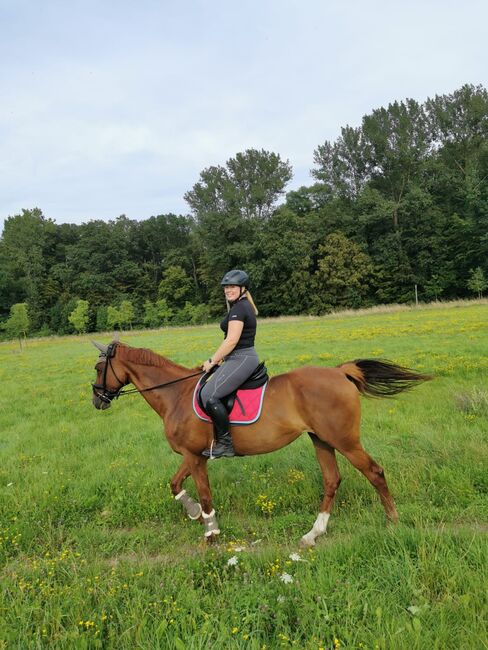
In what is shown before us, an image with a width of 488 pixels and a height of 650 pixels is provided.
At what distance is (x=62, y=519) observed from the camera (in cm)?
507

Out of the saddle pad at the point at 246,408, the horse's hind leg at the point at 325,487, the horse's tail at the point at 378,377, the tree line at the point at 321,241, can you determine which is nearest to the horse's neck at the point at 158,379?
the saddle pad at the point at 246,408

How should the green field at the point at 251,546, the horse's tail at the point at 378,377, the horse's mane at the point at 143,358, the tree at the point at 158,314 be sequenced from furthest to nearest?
the tree at the point at 158,314 < the horse's mane at the point at 143,358 < the horse's tail at the point at 378,377 < the green field at the point at 251,546

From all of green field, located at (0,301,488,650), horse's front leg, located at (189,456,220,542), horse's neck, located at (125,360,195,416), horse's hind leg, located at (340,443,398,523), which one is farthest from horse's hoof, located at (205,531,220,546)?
horse's hind leg, located at (340,443,398,523)

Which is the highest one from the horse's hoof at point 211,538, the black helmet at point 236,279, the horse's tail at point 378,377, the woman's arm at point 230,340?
the black helmet at point 236,279

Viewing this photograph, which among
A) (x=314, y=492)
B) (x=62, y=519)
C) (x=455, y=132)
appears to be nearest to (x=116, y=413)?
(x=62, y=519)

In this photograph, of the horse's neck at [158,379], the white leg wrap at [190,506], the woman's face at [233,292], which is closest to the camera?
the woman's face at [233,292]

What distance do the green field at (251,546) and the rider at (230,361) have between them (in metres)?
1.15

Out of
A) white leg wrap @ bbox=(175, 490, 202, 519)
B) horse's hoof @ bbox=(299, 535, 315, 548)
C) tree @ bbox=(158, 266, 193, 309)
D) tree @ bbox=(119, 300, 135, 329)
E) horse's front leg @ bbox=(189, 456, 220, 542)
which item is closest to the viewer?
horse's hoof @ bbox=(299, 535, 315, 548)

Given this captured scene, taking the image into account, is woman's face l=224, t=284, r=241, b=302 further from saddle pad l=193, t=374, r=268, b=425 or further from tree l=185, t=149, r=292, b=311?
tree l=185, t=149, r=292, b=311

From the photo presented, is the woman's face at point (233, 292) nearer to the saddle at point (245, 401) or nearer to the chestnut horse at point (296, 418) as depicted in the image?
the saddle at point (245, 401)

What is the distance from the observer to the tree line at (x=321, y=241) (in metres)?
50.8

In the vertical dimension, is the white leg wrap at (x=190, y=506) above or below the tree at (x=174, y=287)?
below

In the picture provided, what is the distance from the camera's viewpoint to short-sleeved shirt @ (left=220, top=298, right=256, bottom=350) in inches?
183

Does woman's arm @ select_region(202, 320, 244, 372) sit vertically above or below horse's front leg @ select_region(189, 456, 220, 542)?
above
